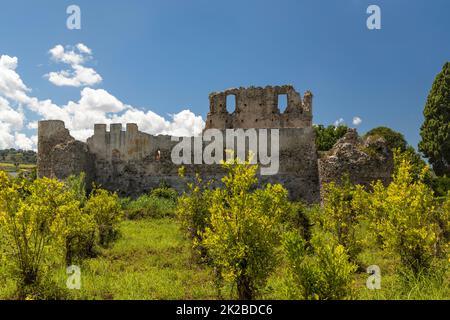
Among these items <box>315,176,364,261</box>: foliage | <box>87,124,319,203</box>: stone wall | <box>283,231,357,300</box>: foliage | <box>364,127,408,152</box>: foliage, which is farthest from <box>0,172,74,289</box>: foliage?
<box>364,127,408,152</box>: foliage

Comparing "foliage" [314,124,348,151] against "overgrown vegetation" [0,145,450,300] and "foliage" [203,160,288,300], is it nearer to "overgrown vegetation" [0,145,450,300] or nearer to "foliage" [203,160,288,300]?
"overgrown vegetation" [0,145,450,300]

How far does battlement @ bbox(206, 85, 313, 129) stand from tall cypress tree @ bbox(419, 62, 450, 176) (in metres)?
10.4

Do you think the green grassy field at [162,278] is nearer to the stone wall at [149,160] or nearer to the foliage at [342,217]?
the foliage at [342,217]

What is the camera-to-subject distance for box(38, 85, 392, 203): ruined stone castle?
19203 millimetres

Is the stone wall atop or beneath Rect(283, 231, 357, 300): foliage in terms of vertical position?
atop

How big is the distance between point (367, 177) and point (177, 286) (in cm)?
1401

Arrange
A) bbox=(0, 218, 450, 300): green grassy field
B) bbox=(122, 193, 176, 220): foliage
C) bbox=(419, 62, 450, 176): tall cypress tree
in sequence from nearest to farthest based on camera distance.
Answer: bbox=(0, 218, 450, 300): green grassy field
bbox=(122, 193, 176, 220): foliage
bbox=(419, 62, 450, 176): tall cypress tree

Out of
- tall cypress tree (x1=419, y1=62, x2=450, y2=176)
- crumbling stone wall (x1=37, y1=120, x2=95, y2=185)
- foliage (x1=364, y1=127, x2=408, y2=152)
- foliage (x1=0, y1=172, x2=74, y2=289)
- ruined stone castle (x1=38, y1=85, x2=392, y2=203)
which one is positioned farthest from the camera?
foliage (x1=364, y1=127, x2=408, y2=152)

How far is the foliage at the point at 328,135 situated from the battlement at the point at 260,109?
10.4 metres

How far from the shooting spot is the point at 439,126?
31578mm

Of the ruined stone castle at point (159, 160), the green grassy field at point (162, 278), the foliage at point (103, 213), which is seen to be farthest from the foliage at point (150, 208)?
the foliage at point (103, 213)
